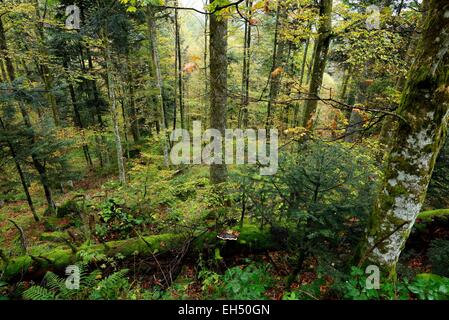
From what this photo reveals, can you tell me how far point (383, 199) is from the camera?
285 cm

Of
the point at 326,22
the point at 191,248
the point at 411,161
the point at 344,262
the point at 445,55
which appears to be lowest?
the point at 191,248

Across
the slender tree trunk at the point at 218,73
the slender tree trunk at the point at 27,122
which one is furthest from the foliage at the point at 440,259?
the slender tree trunk at the point at 27,122

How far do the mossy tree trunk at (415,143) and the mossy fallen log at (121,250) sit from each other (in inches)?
76.9

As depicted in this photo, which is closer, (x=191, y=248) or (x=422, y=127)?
(x=422, y=127)

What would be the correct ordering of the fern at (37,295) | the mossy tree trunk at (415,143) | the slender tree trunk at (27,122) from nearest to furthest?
the mossy tree trunk at (415,143) < the fern at (37,295) < the slender tree trunk at (27,122)

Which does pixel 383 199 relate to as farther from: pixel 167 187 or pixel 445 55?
pixel 167 187

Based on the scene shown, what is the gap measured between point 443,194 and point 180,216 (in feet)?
→ 19.9

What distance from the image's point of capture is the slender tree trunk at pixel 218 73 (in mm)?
A: 5279

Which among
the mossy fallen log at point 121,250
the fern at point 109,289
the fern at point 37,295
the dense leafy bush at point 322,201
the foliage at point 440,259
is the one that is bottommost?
the mossy fallen log at point 121,250

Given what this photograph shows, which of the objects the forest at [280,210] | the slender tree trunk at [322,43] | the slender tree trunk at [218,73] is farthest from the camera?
the slender tree trunk at [322,43]

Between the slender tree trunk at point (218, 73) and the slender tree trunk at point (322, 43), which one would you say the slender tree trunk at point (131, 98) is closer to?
the slender tree trunk at point (218, 73)

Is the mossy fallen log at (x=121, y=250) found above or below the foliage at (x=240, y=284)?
below

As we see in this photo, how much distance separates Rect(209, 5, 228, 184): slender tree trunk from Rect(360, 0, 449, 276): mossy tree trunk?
10.4ft
